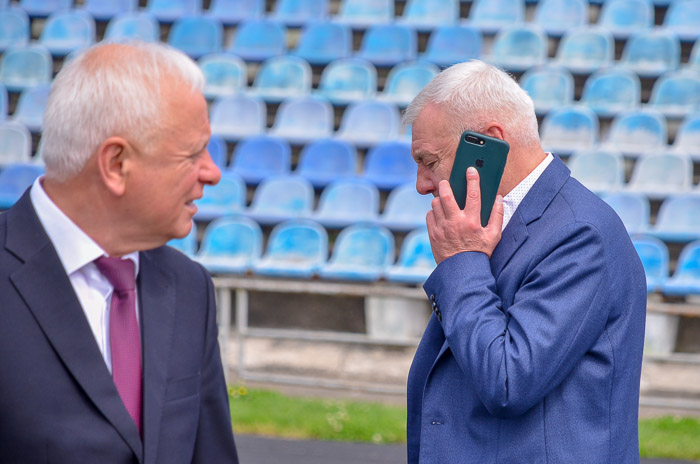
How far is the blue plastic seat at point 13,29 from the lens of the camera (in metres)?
8.51

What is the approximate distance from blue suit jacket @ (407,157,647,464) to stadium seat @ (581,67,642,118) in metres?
6.00

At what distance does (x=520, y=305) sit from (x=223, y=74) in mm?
6748

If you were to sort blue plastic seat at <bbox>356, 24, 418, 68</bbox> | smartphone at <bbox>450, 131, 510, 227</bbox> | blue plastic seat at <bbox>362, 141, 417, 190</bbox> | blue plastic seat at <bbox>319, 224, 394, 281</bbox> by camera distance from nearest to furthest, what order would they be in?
smartphone at <bbox>450, 131, 510, 227</bbox>, blue plastic seat at <bbox>319, 224, 394, 281</bbox>, blue plastic seat at <bbox>362, 141, 417, 190</bbox>, blue plastic seat at <bbox>356, 24, 418, 68</bbox>

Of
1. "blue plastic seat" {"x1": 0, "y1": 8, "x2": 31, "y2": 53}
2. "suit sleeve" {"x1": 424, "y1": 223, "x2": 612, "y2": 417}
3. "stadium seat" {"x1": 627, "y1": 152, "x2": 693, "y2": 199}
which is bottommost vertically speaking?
"stadium seat" {"x1": 627, "y1": 152, "x2": 693, "y2": 199}

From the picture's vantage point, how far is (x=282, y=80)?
779 centimetres

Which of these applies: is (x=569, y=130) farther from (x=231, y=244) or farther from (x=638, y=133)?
(x=231, y=244)

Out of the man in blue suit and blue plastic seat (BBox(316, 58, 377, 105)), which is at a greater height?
the man in blue suit

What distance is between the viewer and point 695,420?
183 inches

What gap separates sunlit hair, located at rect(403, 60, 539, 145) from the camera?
1667 millimetres

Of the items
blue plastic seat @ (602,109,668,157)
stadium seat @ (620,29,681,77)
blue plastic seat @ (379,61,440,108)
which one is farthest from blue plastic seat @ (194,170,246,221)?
stadium seat @ (620,29,681,77)

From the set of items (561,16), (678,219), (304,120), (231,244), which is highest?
(561,16)

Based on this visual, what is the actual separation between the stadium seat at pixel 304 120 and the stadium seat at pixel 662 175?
8.93 feet

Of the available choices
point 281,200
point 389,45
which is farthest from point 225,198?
point 389,45

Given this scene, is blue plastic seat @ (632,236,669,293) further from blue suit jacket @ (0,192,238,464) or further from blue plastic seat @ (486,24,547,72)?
blue suit jacket @ (0,192,238,464)
